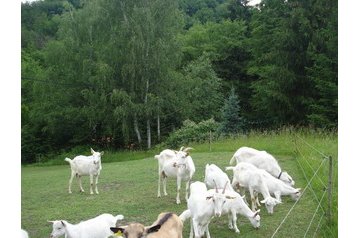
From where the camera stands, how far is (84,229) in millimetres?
6340

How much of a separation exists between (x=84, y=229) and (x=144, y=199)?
3207 mm

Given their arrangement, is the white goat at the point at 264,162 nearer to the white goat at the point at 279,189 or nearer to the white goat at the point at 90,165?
the white goat at the point at 279,189

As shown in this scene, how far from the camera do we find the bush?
19.8 m

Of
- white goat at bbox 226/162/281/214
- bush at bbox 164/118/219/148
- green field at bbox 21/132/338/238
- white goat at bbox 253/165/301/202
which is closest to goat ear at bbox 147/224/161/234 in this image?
green field at bbox 21/132/338/238

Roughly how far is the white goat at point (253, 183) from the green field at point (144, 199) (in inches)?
9.6

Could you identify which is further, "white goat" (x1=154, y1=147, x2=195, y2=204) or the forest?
the forest

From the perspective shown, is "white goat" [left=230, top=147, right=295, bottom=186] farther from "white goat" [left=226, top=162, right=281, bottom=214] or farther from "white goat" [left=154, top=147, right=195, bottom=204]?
"white goat" [left=154, top=147, right=195, bottom=204]

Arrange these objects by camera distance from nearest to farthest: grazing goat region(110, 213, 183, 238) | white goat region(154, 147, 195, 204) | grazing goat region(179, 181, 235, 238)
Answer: grazing goat region(110, 213, 183, 238) → grazing goat region(179, 181, 235, 238) → white goat region(154, 147, 195, 204)

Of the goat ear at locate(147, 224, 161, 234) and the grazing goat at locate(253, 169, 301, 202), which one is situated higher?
the goat ear at locate(147, 224, 161, 234)

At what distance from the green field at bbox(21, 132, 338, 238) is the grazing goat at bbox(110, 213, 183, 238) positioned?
5.76 ft

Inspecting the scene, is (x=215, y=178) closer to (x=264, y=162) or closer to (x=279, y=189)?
(x=279, y=189)

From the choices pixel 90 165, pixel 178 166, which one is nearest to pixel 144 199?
pixel 178 166

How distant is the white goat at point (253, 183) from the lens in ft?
26.0
